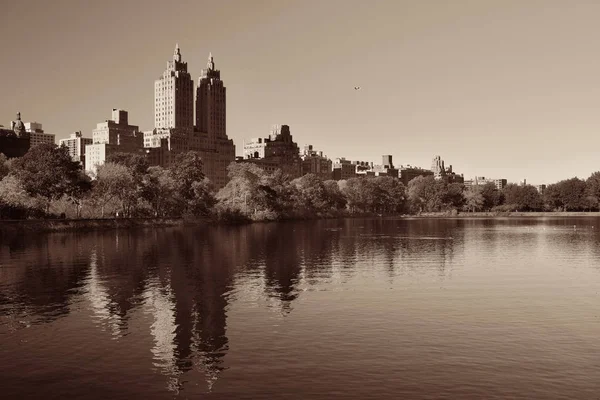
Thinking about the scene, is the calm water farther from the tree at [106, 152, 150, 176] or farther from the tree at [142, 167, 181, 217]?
the tree at [142, 167, 181, 217]

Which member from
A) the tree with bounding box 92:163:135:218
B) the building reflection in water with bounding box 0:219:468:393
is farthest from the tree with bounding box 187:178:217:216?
the building reflection in water with bounding box 0:219:468:393

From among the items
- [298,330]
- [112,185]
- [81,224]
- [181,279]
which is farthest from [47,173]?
[298,330]

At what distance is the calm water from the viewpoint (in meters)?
26.7

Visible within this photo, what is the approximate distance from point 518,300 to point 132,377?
103 feet

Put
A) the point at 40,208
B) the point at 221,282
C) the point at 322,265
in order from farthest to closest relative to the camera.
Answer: the point at 40,208
the point at 322,265
the point at 221,282

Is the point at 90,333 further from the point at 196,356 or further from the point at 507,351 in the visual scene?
the point at 507,351

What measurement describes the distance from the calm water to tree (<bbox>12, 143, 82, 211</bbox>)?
6656 centimetres

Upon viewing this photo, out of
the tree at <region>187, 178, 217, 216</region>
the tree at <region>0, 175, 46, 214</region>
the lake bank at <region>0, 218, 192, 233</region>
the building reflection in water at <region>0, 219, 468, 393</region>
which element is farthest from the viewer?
the tree at <region>187, 178, 217, 216</region>

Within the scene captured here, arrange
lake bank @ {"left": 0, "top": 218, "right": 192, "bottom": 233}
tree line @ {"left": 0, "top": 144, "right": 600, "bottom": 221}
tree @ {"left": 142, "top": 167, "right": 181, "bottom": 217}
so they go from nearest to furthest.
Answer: lake bank @ {"left": 0, "top": 218, "right": 192, "bottom": 233} → tree line @ {"left": 0, "top": 144, "right": 600, "bottom": 221} → tree @ {"left": 142, "top": 167, "right": 181, "bottom": 217}

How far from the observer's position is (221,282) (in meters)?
55.8

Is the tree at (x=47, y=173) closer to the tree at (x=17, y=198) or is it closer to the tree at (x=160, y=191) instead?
the tree at (x=17, y=198)

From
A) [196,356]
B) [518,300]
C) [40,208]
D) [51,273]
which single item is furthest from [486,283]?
[40,208]

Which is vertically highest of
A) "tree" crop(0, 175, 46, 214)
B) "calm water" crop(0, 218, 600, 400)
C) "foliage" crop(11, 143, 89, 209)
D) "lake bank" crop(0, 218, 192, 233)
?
"foliage" crop(11, 143, 89, 209)

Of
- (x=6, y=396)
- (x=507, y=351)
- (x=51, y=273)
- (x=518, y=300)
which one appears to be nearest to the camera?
(x=6, y=396)
